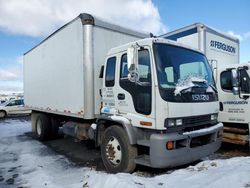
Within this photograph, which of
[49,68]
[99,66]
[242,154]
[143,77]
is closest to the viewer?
[143,77]

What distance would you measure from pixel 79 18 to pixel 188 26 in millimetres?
3350

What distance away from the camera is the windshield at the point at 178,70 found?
5.00m

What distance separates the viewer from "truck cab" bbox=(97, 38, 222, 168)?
4863 millimetres

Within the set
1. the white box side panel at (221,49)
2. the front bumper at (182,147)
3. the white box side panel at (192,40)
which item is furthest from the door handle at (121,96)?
the white box side panel at (221,49)

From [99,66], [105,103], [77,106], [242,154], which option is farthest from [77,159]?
[242,154]

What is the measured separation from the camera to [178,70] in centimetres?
521

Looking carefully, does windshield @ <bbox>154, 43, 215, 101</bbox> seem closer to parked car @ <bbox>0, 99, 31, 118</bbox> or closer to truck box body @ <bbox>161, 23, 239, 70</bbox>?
truck box body @ <bbox>161, 23, 239, 70</bbox>

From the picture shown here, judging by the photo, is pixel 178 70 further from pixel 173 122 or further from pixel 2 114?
pixel 2 114

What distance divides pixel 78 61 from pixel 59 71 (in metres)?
1.54

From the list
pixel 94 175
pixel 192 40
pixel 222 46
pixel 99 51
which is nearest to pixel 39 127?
pixel 99 51

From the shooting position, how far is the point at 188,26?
8.10 metres

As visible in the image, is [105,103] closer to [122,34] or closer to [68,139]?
[122,34]

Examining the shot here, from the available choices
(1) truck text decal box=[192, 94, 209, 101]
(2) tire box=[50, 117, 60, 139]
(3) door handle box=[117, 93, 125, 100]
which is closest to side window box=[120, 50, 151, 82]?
(3) door handle box=[117, 93, 125, 100]

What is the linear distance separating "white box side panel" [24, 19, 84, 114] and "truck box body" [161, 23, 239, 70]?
10.7 ft
